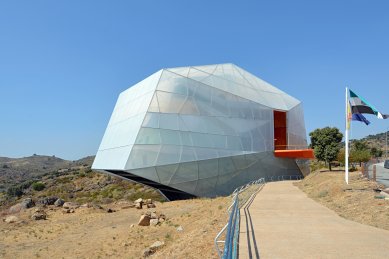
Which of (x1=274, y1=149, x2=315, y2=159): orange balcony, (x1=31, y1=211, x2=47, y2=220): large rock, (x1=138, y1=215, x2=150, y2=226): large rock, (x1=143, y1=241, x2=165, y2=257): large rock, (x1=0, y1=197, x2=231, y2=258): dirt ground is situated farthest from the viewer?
(x1=274, y1=149, x2=315, y2=159): orange balcony

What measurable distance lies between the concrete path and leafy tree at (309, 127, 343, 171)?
32740mm

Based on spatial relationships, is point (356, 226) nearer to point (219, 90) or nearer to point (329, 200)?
point (329, 200)

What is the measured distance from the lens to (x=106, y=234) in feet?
65.9

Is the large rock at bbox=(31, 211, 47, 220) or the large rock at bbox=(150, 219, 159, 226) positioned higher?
the large rock at bbox=(150, 219, 159, 226)

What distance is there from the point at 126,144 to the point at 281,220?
15875 mm

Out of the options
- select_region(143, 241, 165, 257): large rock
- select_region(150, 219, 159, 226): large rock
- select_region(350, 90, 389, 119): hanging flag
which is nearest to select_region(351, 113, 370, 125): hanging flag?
select_region(350, 90, 389, 119): hanging flag

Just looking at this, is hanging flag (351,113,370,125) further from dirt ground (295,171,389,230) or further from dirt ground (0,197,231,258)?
dirt ground (0,197,231,258)

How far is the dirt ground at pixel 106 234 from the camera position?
1338cm

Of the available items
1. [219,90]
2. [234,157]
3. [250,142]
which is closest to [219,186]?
[234,157]

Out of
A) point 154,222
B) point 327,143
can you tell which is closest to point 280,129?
point 327,143

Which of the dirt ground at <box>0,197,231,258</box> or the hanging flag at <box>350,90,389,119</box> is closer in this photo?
the dirt ground at <box>0,197,231,258</box>

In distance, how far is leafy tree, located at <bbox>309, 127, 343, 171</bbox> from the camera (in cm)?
4725

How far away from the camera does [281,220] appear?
1420 centimetres

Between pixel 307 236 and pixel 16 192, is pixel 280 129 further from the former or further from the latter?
pixel 16 192
